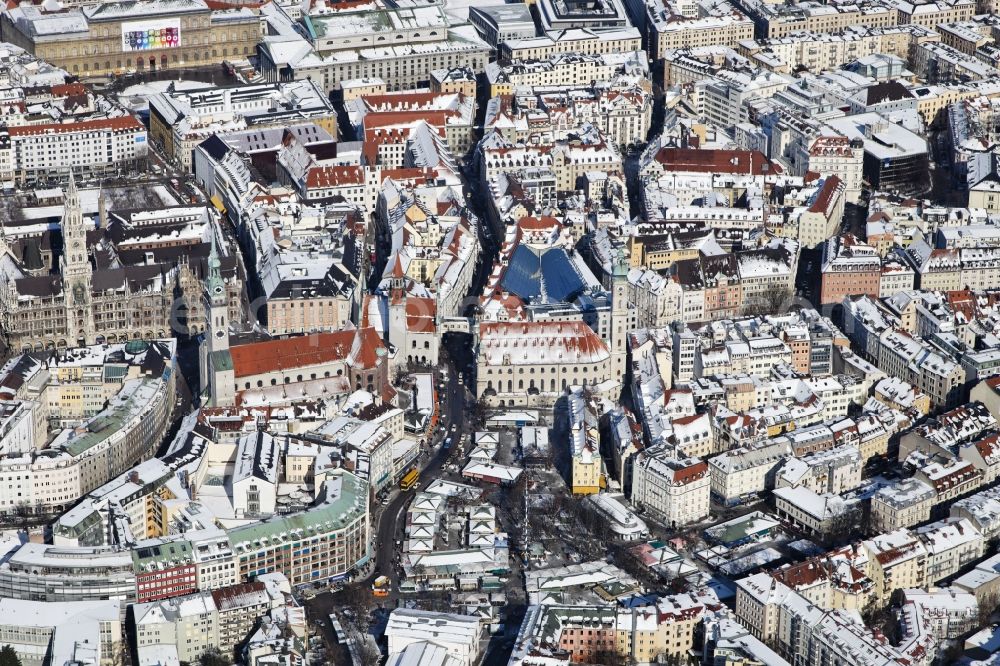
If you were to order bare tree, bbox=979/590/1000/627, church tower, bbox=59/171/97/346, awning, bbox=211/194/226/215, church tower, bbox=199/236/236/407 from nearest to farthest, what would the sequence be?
bare tree, bbox=979/590/1000/627 < church tower, bbox=199/236/236/407 < church tower, bbox=59/171/97/346 < awning, bbox=211/194/226/215

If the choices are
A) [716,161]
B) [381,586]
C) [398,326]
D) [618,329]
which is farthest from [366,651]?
[716,161]

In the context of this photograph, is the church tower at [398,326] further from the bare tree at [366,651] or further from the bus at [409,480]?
the bare tree at [366,651]

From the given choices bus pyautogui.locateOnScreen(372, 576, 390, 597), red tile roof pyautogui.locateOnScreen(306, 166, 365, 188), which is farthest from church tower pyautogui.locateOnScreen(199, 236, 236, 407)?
red tile roof pyautogui.locateOnScreen(306, 166, 365, 188)

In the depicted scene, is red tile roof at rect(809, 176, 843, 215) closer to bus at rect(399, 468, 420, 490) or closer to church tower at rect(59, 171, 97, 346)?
bus at rect(399, 468, 420, 490)

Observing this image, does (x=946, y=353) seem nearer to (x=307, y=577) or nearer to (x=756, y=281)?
(x=756, y=281)

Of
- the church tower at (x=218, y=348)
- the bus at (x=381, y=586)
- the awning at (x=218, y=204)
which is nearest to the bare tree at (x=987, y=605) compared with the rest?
the bus at (x=381, y=586)

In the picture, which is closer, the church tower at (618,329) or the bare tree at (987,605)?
the bare tree at (987,605)

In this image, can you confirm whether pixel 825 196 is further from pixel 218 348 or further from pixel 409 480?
pixel 218 348
